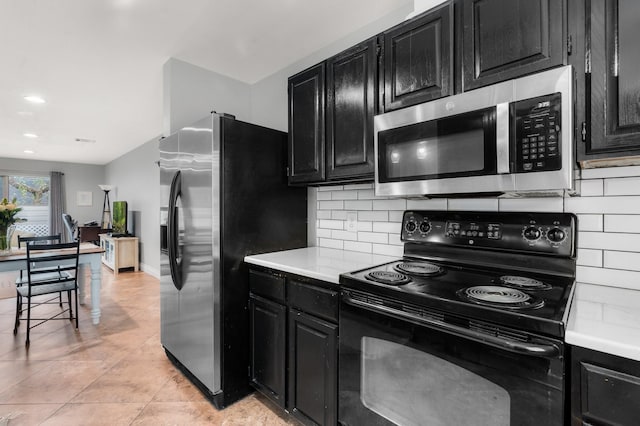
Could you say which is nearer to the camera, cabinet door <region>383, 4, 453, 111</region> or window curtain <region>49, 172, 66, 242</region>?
cabinet door <region>383, 4, 453, 111</region>

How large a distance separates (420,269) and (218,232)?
1201 millimetres

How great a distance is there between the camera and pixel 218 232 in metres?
1.91

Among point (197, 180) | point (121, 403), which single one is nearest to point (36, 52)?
point (197, 180)

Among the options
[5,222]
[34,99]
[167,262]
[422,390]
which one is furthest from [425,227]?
[34,99]

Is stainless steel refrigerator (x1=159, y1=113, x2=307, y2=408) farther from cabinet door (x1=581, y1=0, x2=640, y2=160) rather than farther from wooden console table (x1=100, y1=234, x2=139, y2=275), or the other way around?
wooden console table (x1=100, y1=234, x2=139, y2=275)

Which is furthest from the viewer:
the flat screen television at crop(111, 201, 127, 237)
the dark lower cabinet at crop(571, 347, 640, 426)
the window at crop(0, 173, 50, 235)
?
the window at crop(0, 173, 50, 235)

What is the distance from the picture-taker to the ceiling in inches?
78.1

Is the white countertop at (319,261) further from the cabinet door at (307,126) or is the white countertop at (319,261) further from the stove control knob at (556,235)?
the stove control knob at (556,235)

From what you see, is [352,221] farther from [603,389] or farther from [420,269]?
[603,389]

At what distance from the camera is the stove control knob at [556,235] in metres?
1.33

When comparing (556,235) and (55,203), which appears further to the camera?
(55,203)

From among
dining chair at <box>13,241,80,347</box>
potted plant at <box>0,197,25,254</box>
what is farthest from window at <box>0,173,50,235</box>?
dining chair at <box>13,241,80,347</box>

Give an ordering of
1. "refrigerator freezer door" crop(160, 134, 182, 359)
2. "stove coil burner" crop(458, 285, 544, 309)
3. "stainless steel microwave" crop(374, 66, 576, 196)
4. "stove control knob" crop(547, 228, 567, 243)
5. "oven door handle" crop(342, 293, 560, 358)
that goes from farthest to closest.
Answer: "refrigerator freezer door" crop(160, 134, 182, 359), "stove control knob" crop(547, 228, 567, 243), "stainless steel microwave" crop(374, 66, 576, 196), "stove coil burner" crop(458, 285, 544, 309), "oven door handle" crop(342, 293, 560, 358)

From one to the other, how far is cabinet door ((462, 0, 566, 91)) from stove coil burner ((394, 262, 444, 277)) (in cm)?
84
